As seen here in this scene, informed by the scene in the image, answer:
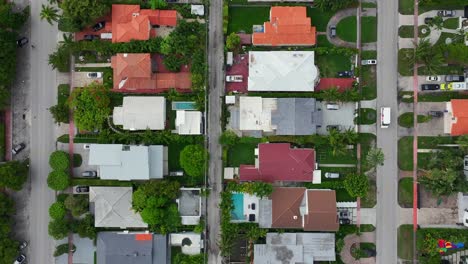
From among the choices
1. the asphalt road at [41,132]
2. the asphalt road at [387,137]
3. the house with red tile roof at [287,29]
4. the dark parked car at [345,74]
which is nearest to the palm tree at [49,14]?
the asphalt road at [41,132]

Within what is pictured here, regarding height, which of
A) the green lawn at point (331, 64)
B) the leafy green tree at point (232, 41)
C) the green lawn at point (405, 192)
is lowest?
the green lawn at point (405, 192)

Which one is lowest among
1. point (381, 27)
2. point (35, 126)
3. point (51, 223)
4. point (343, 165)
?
point (51, 223)

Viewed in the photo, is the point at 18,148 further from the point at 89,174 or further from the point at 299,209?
the point at 299,209

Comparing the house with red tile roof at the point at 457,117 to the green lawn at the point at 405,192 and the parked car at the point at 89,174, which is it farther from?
the parked car at the point at 89,174

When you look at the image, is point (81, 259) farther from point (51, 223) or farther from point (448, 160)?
point (448, 160)

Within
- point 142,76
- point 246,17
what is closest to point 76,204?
Answer: point 142,76

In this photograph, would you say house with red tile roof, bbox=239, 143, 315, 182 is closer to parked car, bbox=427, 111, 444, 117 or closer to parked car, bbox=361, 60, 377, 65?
parked car, bbox=361, 60, 377, 65

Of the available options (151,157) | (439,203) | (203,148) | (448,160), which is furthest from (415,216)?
(151,157)

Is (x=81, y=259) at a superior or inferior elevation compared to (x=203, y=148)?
inferior
